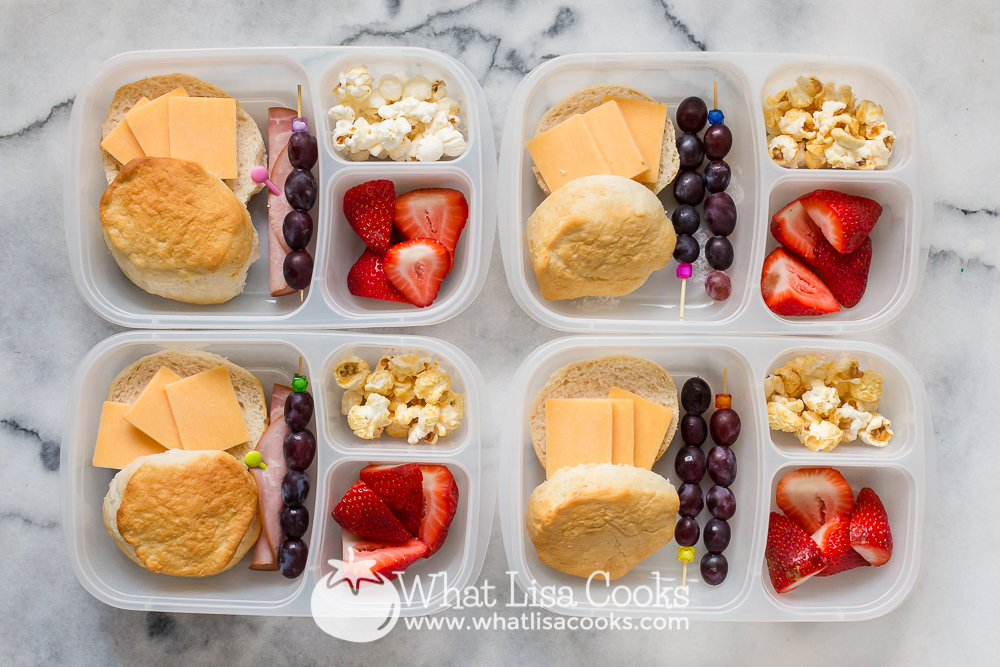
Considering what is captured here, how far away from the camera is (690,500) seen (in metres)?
1.53

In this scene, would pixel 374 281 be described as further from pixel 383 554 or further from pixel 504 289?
pixel 383 554

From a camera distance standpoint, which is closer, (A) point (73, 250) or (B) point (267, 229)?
(A) point (73, 250)

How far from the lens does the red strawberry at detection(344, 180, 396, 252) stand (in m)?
1.51

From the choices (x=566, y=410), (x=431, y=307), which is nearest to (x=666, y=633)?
(x=566, y=410)

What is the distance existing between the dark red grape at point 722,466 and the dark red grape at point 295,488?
3.02 ft

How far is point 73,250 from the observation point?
1489mm

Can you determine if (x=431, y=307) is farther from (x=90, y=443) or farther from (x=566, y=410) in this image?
(x=90, y=443)

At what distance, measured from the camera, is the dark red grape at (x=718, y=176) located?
5.04ft

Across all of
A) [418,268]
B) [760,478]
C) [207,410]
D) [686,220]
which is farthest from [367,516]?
[686,220]

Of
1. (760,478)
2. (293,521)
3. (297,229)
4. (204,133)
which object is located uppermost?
(204,133)

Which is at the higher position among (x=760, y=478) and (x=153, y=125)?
(x=153, y=125)

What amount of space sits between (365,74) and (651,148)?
663 millimetres

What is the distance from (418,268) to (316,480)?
1.80ft

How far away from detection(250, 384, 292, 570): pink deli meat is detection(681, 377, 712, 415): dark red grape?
3.06 feet
